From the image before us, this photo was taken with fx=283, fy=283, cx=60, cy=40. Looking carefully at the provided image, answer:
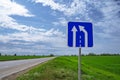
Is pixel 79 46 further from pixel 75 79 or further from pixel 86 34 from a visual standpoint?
pixel 75 79

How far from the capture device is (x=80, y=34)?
944 centimetres

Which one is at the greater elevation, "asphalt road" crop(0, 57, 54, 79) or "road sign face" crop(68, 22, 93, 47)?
"road sign face" crop(68, 22, 93, 47)

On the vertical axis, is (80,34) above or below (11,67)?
above

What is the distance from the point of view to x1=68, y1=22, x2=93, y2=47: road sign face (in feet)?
30.7

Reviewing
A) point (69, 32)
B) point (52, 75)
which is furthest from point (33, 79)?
point (69, 32)

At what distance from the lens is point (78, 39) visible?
370 inches

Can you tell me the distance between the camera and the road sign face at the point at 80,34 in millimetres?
9367

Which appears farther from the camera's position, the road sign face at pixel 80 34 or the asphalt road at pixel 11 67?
the asphalt road at pixel 11 67

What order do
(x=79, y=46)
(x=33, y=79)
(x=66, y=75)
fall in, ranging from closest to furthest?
(x=79, y=46) < (x=33, y=79) < (x=66, y=75)

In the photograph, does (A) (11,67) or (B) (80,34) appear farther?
(A) (11,67)

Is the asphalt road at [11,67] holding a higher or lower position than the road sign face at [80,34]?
lower

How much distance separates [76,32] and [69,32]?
234mm

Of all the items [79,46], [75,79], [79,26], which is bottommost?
[75,79]

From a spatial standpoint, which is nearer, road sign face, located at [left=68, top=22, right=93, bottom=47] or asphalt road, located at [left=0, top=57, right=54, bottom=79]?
road sign face, located at [left=68, top=22, right=93, bottom=47]
